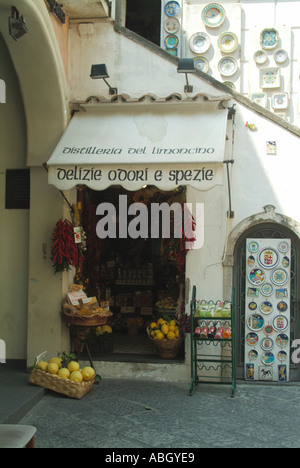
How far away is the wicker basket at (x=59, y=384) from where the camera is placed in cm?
627

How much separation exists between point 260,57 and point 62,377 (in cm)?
770

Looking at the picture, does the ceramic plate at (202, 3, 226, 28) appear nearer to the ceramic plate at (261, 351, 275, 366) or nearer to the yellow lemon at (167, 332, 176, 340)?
the yellow lemon at (167, 332, 176, 340)

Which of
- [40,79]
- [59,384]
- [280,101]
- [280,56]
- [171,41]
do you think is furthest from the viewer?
[171,41]

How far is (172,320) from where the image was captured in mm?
7434

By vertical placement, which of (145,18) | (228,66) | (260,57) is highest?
(145,18)

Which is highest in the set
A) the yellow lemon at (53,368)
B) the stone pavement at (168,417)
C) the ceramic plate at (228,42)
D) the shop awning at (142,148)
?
the ceramic plate at (228,42)

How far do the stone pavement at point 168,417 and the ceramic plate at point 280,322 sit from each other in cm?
79

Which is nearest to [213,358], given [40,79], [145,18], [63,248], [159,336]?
[159,336]

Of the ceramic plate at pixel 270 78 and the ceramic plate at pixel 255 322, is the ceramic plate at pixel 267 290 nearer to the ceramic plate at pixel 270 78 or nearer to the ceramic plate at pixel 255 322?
the ceramic plate at pixel 255 322

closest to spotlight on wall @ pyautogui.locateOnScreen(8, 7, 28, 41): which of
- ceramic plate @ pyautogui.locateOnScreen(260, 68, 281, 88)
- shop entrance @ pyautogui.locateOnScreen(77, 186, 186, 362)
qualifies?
shop entrance @ pyautogui.locateOnScreen(77, 186, 186, 362)

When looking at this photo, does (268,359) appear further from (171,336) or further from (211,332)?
(171,336)

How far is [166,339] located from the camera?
7.18m

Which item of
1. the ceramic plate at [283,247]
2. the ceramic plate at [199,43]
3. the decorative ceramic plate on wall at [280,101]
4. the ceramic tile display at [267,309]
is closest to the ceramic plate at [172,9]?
the ceramic plate at [199,43]

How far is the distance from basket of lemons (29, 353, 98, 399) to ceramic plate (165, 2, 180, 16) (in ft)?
25.8
